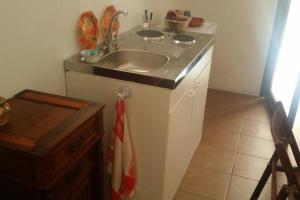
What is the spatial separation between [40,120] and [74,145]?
16 cm

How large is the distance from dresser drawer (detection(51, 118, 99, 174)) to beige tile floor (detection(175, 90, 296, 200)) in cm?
101

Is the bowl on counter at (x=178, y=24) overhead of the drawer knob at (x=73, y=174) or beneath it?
overhead

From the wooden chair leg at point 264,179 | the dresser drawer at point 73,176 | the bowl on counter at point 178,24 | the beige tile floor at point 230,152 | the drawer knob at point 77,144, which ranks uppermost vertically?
the bowl on counter at point 178,24

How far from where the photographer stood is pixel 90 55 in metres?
1.65

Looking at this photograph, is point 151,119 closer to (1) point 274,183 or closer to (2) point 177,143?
(2) point 177,143

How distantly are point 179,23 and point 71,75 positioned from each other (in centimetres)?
107

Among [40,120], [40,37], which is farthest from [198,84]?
[40,120]

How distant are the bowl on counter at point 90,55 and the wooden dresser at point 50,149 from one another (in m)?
0.35

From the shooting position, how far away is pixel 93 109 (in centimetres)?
128

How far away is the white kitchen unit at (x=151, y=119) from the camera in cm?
155

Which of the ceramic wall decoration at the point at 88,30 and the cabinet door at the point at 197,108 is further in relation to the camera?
the cabinet door at the point at 197,108

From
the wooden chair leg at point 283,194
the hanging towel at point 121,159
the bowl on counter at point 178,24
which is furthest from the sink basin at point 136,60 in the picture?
the wooden chair leg at point 283,194

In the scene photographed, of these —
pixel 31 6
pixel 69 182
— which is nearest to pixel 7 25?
pixel 31 6

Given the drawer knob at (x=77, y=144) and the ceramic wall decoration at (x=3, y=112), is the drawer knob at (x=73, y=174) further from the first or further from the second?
the ceramic wall decoration at (x=3, y=112)
